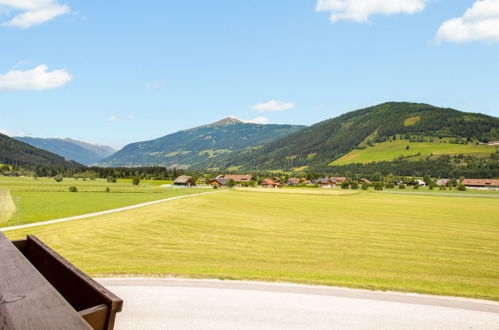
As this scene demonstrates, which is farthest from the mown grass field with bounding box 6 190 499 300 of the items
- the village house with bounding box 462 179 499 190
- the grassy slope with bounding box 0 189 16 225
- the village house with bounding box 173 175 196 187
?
the village house with bounding box 462 179 499 190

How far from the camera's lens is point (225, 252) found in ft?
62.1

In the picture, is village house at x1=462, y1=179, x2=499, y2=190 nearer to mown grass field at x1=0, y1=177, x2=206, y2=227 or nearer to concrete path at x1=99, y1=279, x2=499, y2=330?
mown grass field at x1=0, y1=177, x2=206, y2=227

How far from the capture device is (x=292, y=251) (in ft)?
65.0

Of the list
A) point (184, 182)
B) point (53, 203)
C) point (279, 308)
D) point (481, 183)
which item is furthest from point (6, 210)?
point (481, 183)

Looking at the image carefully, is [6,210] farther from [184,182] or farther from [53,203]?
[184,182]

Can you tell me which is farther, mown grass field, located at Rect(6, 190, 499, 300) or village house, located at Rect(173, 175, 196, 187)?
village house, located at Rect(173, 175, 196, 187)

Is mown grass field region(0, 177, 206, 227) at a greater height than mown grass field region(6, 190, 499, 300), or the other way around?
mown grass field region(0, 177, 206, 227)

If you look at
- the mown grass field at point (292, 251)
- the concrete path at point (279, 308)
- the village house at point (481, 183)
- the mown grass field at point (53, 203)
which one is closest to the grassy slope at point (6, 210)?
the mown grass field at point (53, 203)

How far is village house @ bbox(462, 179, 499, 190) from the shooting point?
15290cm

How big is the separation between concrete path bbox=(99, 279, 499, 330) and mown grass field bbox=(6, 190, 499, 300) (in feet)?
3.69

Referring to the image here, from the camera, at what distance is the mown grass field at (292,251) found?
13711mm

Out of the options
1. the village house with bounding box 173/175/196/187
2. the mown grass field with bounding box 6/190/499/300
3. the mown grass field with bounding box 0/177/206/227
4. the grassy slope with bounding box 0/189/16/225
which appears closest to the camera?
the mown grass field with bounding box 6/190/499/300

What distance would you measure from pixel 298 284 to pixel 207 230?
14963 mm

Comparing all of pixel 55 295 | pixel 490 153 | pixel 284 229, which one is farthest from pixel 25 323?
pixel 490 153
